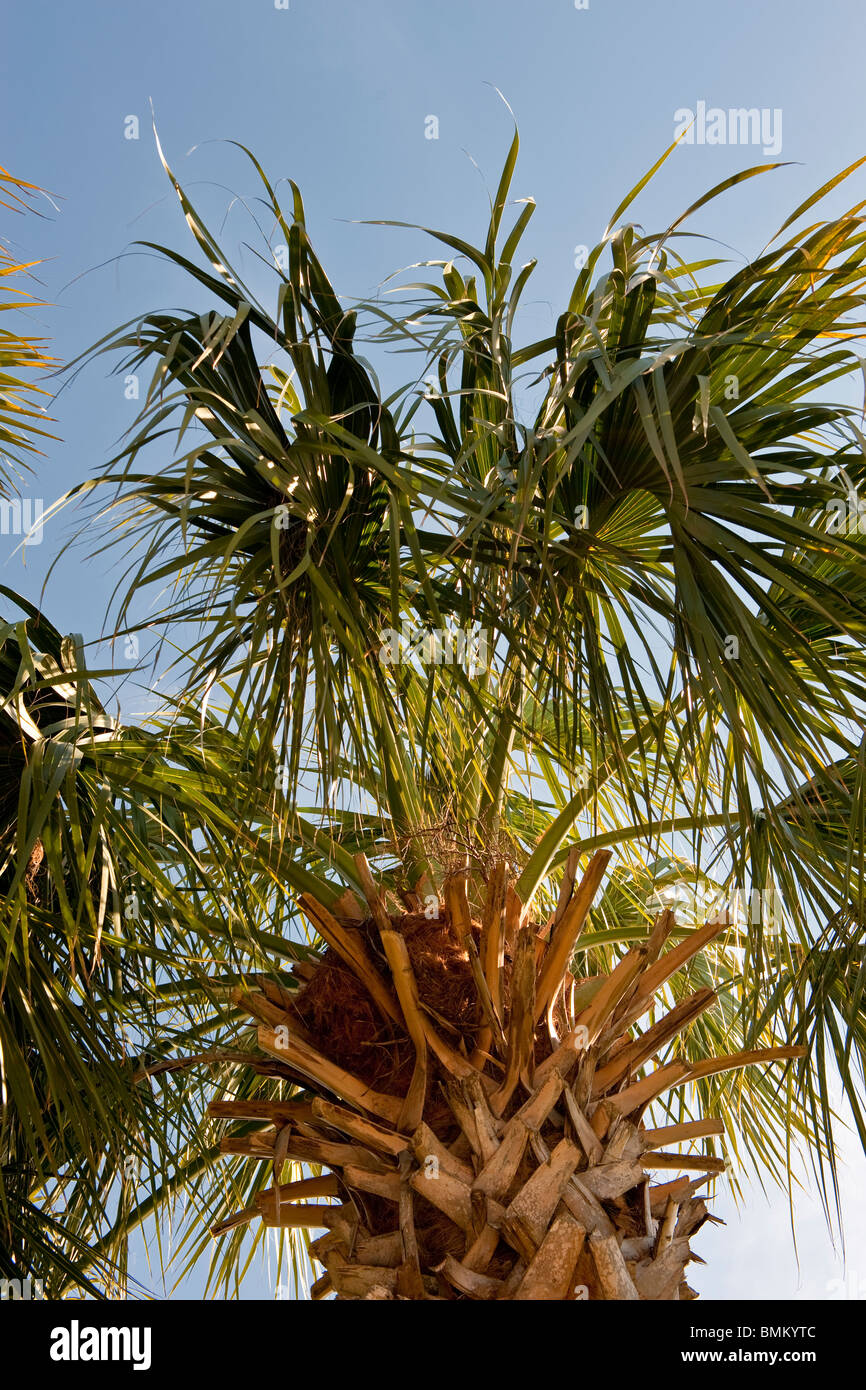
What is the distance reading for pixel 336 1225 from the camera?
257cm

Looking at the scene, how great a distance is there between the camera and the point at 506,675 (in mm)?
2805

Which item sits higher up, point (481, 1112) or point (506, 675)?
point (506, 675)

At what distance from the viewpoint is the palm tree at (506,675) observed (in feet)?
7.81

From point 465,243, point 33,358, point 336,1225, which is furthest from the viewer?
point 33,358

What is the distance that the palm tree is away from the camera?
7.81 ft

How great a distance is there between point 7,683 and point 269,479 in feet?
3.88

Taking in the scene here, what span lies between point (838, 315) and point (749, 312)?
20cm
